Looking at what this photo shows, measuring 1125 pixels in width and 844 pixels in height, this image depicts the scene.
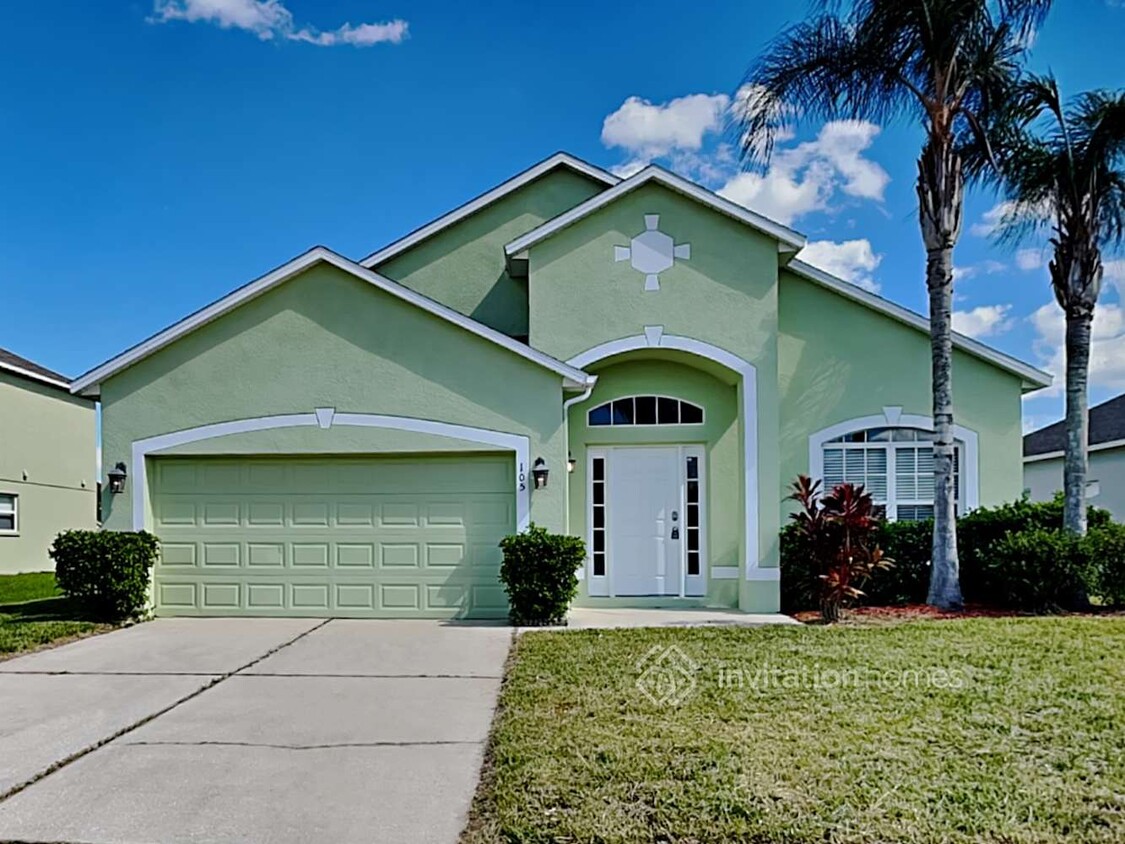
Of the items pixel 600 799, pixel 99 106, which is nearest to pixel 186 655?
pixel 600 799

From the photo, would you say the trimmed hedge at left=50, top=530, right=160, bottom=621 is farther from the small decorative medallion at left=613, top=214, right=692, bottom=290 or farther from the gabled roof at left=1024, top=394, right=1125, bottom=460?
the gabled roof at left=1024, top=394, right=1125, bottom=460

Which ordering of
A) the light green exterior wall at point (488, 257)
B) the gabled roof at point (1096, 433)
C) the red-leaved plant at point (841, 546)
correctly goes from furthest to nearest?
the gabled roof at point (1096, 433) → the light green exterior wall at point (488, 257) → the red-leaved plant at point (841, 546)

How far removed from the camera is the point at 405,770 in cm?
A: 518

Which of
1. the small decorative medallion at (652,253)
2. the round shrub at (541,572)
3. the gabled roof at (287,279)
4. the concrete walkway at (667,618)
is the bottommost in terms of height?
the concrete walkway at (667,618)

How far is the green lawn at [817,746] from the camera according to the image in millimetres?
4273

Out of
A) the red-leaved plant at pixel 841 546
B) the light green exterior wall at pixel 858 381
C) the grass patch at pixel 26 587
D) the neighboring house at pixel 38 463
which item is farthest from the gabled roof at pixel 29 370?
the red-leaved plant at pixel 841 546

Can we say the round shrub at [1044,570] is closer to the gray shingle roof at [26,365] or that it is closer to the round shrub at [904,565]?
the round shrub at [904,565]

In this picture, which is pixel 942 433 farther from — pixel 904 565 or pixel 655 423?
pixel 655 423

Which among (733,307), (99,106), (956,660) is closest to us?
(956,660)

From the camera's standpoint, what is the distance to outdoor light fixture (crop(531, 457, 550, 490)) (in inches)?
436

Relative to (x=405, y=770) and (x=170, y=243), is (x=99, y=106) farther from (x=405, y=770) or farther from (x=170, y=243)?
(x=405, y=770)

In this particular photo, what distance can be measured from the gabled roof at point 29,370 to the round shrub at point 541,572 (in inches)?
547

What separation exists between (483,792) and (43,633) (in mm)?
7462

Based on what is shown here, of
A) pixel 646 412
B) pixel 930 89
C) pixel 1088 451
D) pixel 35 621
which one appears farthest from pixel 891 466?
pixel 35 621
